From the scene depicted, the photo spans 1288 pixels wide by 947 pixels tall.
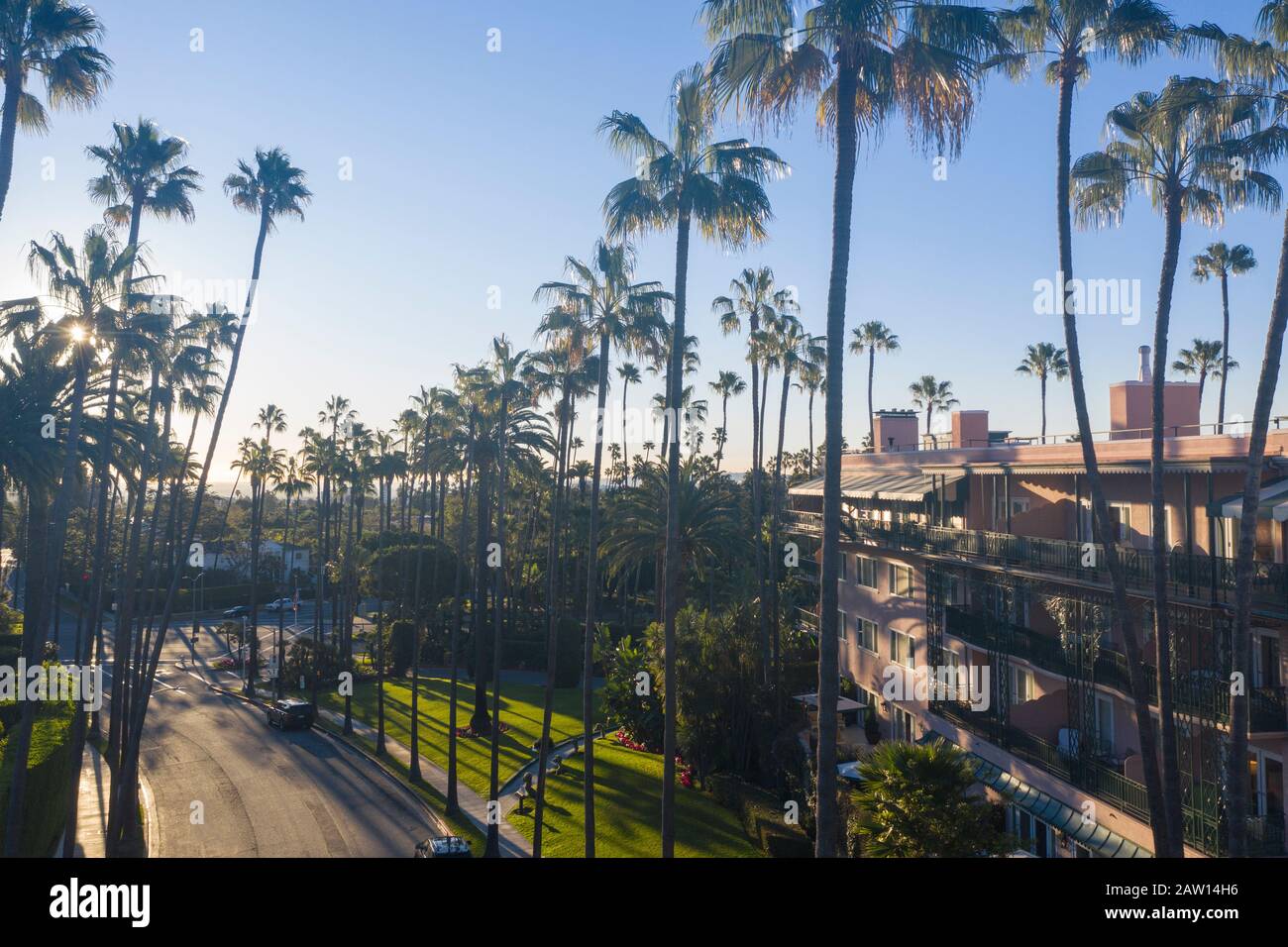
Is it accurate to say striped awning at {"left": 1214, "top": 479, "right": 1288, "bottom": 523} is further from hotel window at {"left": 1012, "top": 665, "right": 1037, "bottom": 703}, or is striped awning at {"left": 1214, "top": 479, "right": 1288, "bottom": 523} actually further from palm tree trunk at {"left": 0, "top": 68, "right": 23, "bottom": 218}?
palm tree trunk at {"left": 0, "top": 68, "right": 23, "bottom": 218}

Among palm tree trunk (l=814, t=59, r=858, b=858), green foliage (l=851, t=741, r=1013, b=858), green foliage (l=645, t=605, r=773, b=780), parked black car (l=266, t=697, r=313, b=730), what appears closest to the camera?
palm tree trunk (l=814, t=59, r=858, b=858)

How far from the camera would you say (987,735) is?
2767 cm

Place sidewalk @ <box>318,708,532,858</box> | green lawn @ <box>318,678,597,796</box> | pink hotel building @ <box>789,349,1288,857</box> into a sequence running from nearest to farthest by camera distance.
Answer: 1. pink hotel building @ <box>789,349,1288,857</box>
2. sidewalk @ <box>318,708,532,858</box>
3. green lawn @ <box>318,678,597,796</box>

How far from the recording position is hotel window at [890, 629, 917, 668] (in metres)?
35.1

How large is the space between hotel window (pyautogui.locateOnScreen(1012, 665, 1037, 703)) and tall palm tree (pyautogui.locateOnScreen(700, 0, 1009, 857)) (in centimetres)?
1719

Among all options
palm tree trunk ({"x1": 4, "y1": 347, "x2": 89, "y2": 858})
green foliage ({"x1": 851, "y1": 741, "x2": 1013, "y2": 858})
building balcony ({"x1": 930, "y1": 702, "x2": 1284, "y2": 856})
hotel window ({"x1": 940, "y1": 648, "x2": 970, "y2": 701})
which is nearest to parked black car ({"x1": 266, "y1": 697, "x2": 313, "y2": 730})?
palm tree trunk ({"x1": 4, "y1": 347, "x2": 89, "y2": 858})

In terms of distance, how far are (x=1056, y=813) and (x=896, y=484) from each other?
592 inches

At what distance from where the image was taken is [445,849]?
80.2ft

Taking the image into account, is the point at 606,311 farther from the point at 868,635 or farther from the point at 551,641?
the point at 868,635

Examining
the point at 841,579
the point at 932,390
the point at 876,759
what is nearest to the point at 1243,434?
the point at 876,759

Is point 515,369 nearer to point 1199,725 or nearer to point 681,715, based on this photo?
point 681,715

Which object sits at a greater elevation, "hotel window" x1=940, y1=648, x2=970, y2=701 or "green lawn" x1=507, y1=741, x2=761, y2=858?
"hotel window" x1=940, y1=648, x2=970, y2=701

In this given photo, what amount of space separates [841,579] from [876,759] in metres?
24.6

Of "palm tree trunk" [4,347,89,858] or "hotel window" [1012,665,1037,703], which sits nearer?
"palm tree trunk" [4,347,89,858]
